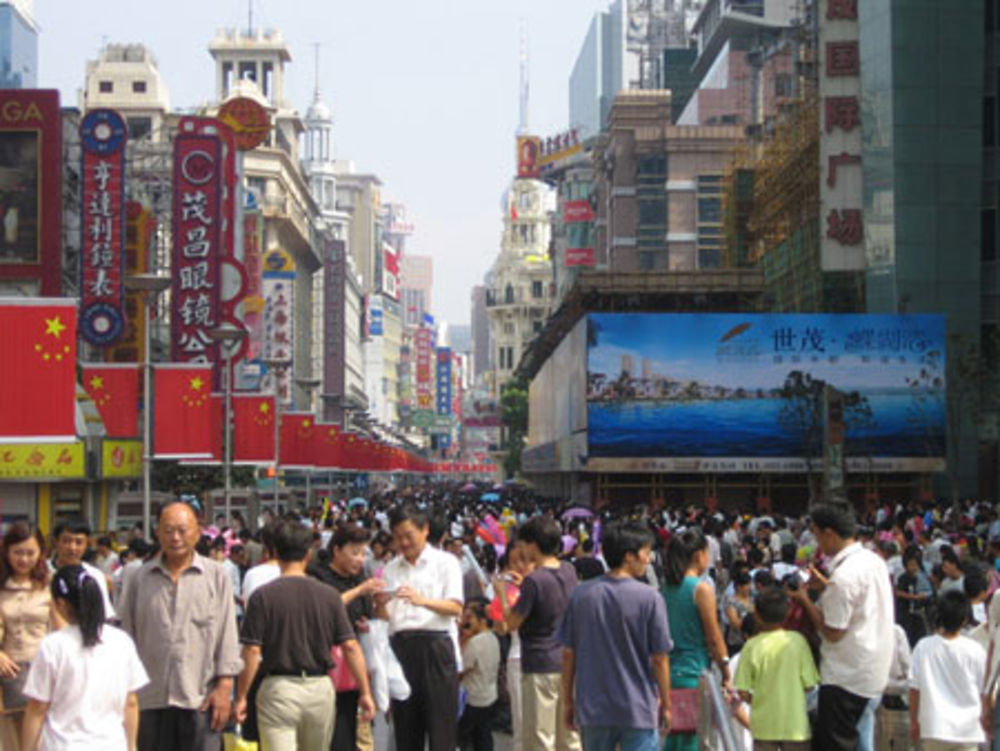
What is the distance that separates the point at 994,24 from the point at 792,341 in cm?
1034

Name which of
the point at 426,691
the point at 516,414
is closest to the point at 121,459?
the point at 426,691

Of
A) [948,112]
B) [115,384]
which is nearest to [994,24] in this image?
[948,112]

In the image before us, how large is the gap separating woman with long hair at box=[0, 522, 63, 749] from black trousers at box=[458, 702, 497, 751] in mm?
3017

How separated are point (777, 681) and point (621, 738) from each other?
33.4 inches

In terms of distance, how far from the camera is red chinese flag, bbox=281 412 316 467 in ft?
176

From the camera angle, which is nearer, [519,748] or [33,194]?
[519,748]

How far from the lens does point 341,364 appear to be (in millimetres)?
118062

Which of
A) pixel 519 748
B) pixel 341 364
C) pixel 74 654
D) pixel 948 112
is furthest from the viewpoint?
pixel 341 364

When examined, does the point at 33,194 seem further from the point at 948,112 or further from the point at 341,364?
the point at 341,364

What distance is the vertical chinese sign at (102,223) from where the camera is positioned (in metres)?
39.4

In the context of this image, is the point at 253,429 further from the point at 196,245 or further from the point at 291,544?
the point at 291,544

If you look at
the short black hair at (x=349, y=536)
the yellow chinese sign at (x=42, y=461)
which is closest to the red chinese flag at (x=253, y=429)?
the yellow chinese sign at (x=42, y=461)

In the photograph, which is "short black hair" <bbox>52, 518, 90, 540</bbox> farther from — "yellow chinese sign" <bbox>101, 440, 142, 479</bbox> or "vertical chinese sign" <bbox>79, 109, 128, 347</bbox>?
"vertical chinese sign" <bbox>79, 109, 128, 347</bbox>

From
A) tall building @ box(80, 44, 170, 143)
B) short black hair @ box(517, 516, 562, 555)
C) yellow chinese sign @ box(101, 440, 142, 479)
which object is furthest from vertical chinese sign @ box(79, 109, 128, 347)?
tall building @ box(80, 44, 170, 143)
